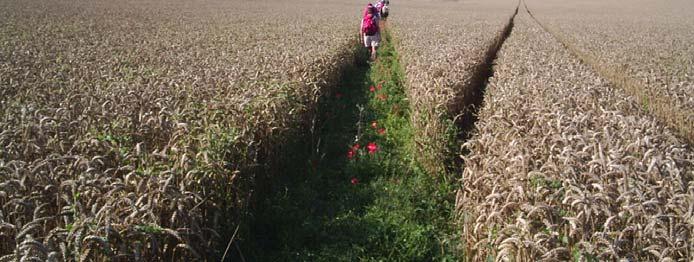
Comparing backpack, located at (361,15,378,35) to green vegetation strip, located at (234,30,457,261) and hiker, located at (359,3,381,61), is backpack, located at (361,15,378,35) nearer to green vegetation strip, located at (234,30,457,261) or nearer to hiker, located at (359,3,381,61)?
hiker, located at (359,3,381,61)

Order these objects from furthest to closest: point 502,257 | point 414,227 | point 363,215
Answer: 1. point 363,215
2. point 414,227
3. point 502,257

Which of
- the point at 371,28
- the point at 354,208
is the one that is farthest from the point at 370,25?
the point at 354,208

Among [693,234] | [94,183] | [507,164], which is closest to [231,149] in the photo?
[94,183]

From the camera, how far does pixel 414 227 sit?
205 inches

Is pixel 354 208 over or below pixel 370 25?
below

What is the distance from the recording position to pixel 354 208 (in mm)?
5617

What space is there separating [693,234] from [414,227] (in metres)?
2.70

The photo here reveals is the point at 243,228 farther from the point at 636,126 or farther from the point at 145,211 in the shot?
the point at 636,126

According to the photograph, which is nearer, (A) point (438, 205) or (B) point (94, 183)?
(B) point (94, 183)

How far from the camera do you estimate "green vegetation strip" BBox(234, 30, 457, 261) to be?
15.7ft

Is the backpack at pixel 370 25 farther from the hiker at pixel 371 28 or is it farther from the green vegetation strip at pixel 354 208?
the green vegetation strip at pixel 354 208

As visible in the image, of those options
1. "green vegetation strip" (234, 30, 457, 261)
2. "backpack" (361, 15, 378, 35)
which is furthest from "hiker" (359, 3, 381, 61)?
"green vegetation strip" (234, 30, 457, 261)

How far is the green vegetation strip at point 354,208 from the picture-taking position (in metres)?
4.79

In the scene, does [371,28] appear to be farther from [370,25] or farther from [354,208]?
[354,208]
